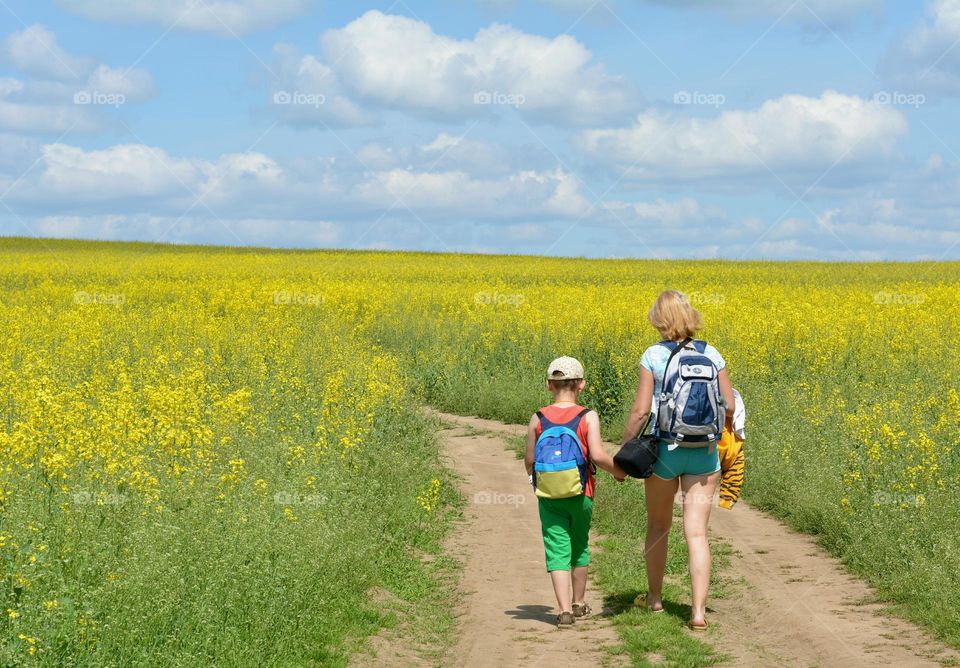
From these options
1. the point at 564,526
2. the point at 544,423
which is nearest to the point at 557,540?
the point at 564,526

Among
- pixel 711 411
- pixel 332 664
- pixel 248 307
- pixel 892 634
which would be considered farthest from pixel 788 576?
pixel 248 307

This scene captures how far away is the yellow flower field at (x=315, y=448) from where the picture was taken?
6.65 metres

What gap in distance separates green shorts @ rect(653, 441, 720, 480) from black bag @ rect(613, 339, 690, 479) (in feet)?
0.21

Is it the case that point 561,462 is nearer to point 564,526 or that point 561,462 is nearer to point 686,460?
point 564,526

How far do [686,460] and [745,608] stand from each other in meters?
1.90

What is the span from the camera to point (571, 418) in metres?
7.51

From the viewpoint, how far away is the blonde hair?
7.38 meters

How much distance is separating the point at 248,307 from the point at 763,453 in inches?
618

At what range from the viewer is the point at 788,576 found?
9656 mm
